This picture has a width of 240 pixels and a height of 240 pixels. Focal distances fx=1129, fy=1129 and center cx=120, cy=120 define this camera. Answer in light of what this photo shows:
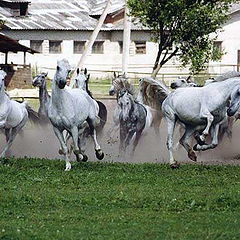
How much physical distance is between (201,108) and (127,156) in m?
4.41

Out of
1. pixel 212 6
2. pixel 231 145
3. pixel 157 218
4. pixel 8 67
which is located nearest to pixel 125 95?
pixel 231 145

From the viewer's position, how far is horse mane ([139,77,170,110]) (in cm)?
2706

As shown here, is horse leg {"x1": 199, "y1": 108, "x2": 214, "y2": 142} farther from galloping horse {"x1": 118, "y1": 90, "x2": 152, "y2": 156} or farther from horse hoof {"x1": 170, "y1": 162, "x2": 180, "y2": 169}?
galloping horse {"x1": 118, "y1": 90, "x2": 152, "y2": 156}

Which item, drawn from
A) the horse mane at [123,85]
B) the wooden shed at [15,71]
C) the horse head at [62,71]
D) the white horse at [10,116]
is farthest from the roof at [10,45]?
the horse head at [62,71]

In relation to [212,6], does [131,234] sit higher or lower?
lower

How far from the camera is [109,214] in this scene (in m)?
14.9

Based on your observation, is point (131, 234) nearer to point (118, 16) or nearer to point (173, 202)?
point (173, 202)

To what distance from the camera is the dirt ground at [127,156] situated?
2620 centimetres

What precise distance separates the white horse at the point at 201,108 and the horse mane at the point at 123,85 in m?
3.32

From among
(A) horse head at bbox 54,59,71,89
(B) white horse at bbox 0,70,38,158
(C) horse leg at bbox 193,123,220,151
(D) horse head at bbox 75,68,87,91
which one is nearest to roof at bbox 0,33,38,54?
(D) horse head at bbox 75,68,87,91

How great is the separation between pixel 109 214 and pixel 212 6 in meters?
26.6

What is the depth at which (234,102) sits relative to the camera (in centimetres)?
2139

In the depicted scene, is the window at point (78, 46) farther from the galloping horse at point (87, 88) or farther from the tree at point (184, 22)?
the galloping horse at point (87, 88)

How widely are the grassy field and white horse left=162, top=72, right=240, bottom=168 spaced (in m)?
0.69
